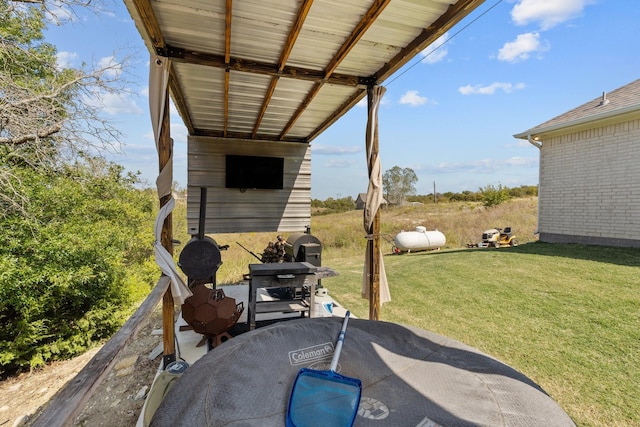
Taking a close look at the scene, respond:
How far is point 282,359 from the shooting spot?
6.31 ft

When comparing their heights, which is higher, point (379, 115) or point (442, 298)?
point (379, 115)

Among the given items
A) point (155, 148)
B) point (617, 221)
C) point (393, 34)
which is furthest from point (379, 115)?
point (617, 221)

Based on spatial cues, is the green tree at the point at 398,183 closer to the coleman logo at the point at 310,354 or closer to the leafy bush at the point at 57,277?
the leafy bush at the point at 57,277

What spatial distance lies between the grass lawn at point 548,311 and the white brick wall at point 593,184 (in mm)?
630

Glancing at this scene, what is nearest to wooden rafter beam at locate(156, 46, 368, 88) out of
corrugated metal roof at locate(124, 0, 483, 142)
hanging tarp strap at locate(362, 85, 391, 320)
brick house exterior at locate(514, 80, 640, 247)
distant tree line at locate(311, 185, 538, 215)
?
corrugated metal roof at locate(124, 0, 483, 142)

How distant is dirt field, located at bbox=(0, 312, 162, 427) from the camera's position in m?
3.03

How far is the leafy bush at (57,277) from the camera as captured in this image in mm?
4984

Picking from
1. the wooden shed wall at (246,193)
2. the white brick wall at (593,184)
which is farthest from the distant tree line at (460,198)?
the wooden shed wall at (246,193)

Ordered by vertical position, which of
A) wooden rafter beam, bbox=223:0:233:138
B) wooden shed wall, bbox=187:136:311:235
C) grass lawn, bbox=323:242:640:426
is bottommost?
grass lawn, bbox=323:242:640:426

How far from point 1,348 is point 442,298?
24.4ft

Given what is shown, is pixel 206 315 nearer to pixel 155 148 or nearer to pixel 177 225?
pixel 155 148

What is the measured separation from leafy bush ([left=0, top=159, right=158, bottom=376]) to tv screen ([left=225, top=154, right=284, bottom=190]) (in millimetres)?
2798

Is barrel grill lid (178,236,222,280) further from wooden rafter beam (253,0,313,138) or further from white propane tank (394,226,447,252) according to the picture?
white propane tank (394,226,447,252)

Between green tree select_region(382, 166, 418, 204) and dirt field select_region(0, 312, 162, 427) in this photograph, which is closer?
dirt field select_region(0, 312, 162, 427)
